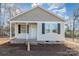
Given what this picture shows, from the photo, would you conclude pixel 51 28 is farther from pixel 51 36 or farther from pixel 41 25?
pixel 41 25

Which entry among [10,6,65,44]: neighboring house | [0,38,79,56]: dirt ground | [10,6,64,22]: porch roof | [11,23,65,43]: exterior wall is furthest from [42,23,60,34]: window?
[0,38,79,56]: dirt ground

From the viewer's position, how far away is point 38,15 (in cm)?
1313

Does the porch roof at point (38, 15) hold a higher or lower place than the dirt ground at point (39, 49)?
higher

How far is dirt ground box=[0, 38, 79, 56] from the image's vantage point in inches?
413

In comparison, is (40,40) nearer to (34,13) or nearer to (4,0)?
(34,13)

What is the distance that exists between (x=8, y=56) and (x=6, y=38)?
2.70 meters

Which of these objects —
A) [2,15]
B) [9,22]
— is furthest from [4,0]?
[9,22]

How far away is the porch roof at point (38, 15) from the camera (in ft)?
42.4

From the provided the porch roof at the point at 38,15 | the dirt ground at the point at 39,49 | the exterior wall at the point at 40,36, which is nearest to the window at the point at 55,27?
the exterior wall at the point at 40,36

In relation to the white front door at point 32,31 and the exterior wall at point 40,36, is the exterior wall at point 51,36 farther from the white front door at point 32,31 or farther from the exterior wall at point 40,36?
the white front door at point 32,31

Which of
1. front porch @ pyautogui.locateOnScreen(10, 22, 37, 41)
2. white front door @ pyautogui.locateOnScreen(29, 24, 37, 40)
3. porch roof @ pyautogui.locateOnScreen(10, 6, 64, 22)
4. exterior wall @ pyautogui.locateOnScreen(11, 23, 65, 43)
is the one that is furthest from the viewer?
white front door @ pyautogui.locateOnScreen(29, 24, 37, 40)

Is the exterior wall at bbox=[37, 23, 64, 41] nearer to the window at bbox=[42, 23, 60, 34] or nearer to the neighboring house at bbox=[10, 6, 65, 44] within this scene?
the neighboring house at bbox=[10, 6, 65, 44]

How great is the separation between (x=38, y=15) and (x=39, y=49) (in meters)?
2.42

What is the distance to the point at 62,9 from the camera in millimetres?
Result: 12070
